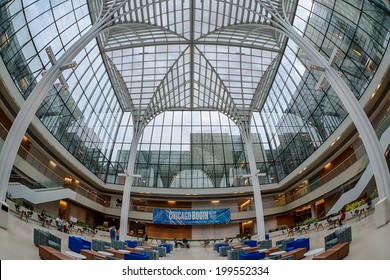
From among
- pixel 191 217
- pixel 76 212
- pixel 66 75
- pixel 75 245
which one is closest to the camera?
pixel 75 245

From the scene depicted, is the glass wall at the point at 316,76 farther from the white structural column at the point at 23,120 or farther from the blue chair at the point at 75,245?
the blue chair at the point at 75,245

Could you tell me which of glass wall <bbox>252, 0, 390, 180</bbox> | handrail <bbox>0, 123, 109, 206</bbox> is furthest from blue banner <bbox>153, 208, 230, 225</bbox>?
handrail <bbox>0, 123, 109, 206</bbox>

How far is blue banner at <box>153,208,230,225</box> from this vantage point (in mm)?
42531

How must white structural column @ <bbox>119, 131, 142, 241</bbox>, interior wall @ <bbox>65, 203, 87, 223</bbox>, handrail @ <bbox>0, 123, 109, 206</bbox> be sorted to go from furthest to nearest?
interior wall @ <bbox>65, 203, 87, 223</bbox> < white structural column @ <bbox>119, 131, 142, 241</bbox> < handrail @ <bbox>0, 123, 109, 206</bbox>

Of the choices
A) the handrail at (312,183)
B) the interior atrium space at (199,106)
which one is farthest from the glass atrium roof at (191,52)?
the handrail at (312,183)

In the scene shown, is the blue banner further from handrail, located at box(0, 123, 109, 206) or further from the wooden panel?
handrail, located at box(0, 123, 109, 206)

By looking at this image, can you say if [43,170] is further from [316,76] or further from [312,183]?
[312,183]

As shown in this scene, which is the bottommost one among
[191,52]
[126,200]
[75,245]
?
[75,245]

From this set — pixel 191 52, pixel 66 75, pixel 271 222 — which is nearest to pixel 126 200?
pixel 66 75

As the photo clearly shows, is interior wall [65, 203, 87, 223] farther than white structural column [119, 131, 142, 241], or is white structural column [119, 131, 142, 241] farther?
interior wall [65, 203, 87, 223]

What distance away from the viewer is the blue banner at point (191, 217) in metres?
42.5

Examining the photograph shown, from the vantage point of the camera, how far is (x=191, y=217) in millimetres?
42906

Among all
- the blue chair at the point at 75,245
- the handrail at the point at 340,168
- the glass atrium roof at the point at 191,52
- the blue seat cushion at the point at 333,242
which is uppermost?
the glass atrium roof at the point at 191,52
